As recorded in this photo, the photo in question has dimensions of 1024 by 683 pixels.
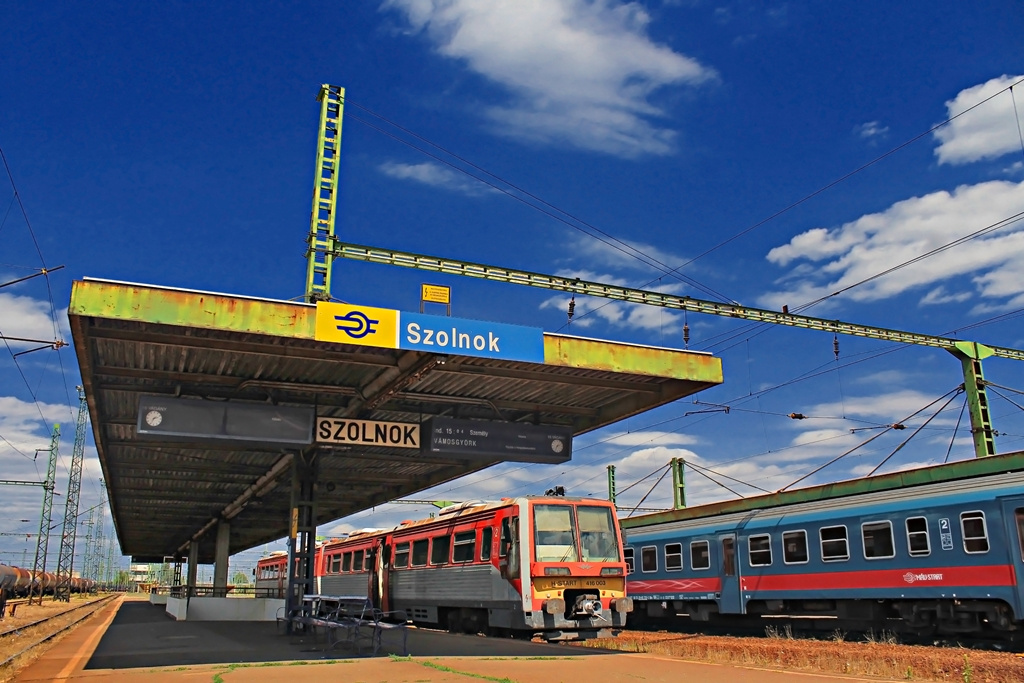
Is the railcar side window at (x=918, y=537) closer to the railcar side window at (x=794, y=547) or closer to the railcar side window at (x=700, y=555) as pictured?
the railcar side window at (x=794, y=547)

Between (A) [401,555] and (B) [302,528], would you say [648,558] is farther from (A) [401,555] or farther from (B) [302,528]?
(B) [302,528]

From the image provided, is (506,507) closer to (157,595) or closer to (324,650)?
(324,650)

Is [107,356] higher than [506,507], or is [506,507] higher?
[107,356]

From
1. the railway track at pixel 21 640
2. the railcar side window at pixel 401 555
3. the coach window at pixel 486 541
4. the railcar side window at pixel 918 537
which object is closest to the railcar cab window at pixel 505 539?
the coach window at pixel 486 541

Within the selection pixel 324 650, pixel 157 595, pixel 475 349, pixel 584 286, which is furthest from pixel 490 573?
pixel 157 595

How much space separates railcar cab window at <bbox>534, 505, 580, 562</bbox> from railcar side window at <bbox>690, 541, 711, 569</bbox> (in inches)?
212

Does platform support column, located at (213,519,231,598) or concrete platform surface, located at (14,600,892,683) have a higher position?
platform support column, located at (213,519,231,598)

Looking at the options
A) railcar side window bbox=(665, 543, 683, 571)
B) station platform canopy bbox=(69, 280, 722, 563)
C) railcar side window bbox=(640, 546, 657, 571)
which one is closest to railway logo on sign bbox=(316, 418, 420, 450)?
station platform canopy bbox=(69, 280, 722, 563)

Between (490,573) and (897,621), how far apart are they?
310 inches

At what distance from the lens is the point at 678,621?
925 inches

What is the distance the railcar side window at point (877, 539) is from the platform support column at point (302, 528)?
1169 centimetres

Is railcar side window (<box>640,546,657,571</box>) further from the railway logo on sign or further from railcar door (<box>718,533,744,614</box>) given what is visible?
the railway logo on sign

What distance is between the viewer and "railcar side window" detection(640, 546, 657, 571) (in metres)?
22.5

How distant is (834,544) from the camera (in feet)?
54.9
